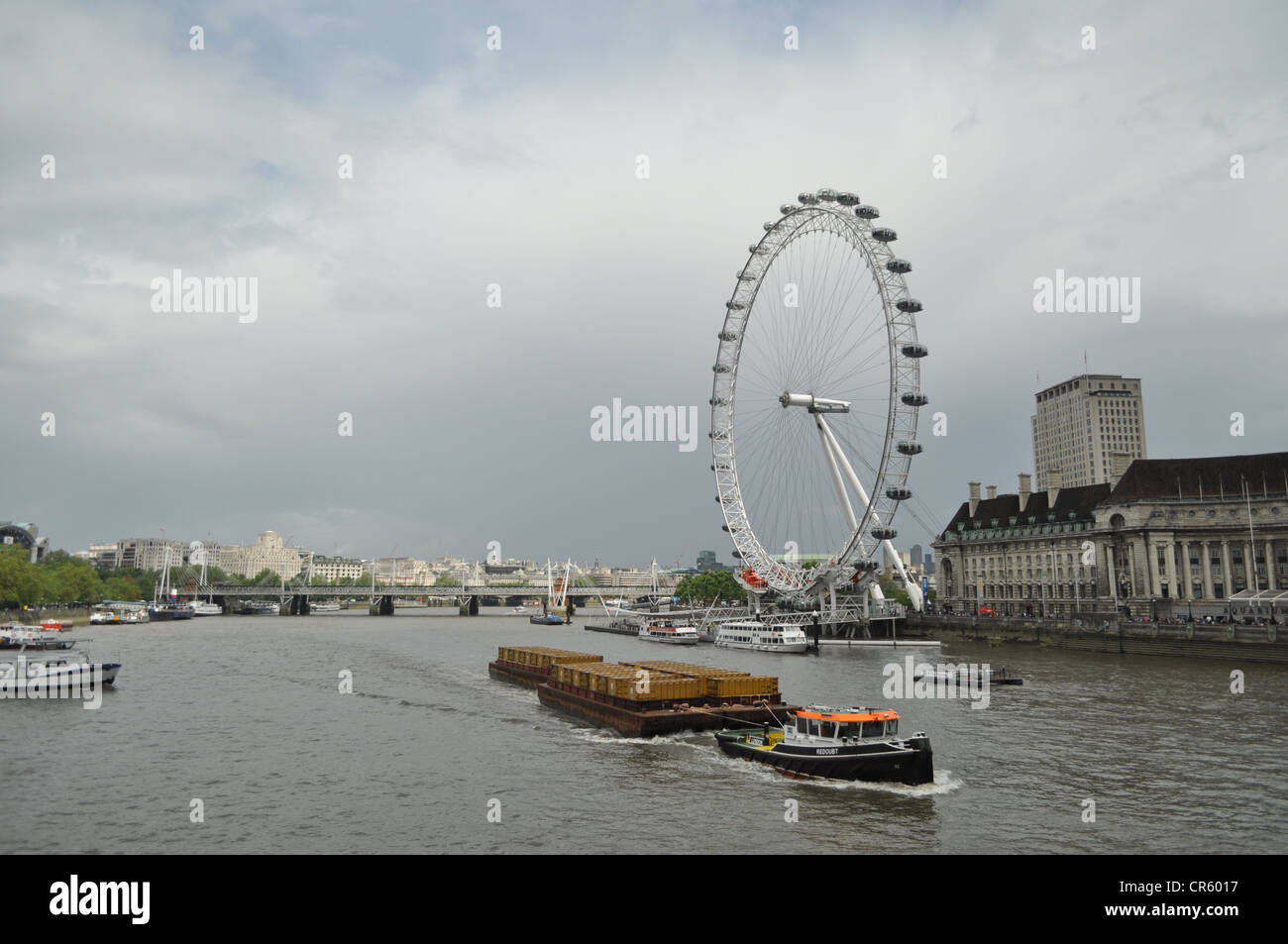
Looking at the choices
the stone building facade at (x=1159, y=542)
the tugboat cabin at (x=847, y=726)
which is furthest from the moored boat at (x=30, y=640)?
the stone building facade at (x=1159, y=542)

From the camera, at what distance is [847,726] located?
3050 centimetres

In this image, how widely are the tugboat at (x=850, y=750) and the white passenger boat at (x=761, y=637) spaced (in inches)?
2420

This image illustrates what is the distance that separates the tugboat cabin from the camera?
30.5 meters

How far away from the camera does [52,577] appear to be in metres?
146

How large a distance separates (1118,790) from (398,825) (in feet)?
74.2

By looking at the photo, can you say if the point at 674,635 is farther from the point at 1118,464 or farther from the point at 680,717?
the point at 680,717

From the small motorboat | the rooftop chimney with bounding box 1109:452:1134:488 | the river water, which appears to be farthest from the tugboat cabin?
the rooftop chimney with bounding box 1109:452:1134:488

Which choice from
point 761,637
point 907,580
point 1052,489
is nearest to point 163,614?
point 761,637

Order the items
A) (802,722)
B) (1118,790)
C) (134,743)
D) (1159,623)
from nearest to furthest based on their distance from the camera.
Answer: (1118,790) < (802,722) < (134,743) < (1159,623)

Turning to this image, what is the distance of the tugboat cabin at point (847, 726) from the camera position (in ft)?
100

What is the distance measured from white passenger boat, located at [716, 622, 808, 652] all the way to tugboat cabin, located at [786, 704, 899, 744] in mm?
61738
